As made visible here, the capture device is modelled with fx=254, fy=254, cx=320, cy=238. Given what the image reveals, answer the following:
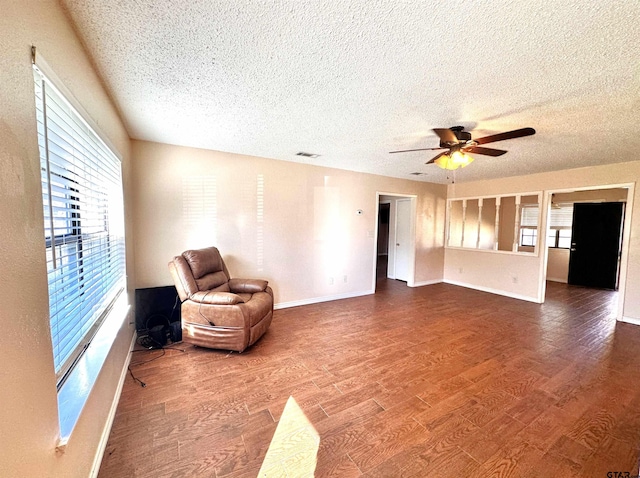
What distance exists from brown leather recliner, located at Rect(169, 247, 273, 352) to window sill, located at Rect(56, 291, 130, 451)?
82 centimetres

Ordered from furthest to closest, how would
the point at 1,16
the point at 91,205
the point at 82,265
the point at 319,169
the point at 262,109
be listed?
the point at 319,169 < the point at 262,109 < the point at 91,205 < the point at 82,265 < the point at 1,16

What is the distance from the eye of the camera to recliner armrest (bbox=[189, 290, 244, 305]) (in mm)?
2701

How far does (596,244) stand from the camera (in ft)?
19.1

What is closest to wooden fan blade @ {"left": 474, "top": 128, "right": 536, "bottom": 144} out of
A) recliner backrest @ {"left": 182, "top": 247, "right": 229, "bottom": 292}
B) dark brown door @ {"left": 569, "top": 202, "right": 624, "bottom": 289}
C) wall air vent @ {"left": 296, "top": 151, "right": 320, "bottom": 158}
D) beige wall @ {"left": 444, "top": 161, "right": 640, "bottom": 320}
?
wall air vent @ {"left": 296, "top": 151, "right": 320, "bottom": 158}

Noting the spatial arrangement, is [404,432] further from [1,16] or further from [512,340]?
[1,16]

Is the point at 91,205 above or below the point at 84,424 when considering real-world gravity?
above

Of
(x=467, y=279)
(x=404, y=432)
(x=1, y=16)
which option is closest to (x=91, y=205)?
(x=1, y=16)

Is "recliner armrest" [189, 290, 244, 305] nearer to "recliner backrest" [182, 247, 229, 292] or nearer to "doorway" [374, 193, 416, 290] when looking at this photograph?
"recliner backrest" [182, 247, 229, 292]

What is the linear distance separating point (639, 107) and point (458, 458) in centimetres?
302

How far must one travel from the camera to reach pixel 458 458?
Result: 155 centimetres

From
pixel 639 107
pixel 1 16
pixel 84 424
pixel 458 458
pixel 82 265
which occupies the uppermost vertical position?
pixel 639 107

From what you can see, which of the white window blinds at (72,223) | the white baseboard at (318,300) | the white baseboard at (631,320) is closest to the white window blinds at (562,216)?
the white baseboard at (631,320)

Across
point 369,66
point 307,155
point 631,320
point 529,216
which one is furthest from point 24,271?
point 529,216

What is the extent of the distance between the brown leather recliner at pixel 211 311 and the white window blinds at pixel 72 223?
0.78 meters
